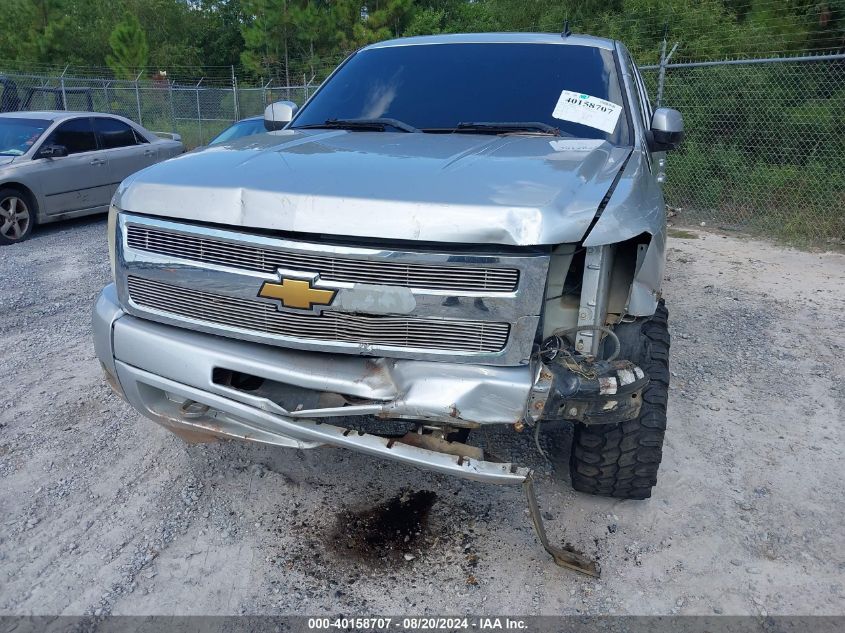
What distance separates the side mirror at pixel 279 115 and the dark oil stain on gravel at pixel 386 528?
236 centimetres

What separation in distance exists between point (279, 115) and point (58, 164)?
581cm

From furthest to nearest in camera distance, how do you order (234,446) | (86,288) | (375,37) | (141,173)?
(375,37) < (86,288) < (234,446) < (141,173)

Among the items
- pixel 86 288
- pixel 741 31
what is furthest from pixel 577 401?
pixel 741 31

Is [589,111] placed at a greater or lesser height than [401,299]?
greater

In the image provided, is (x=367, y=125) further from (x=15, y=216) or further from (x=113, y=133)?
(x=113, y=133)

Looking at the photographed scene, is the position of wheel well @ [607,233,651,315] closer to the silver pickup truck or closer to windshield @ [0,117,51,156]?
the silver pickup truck

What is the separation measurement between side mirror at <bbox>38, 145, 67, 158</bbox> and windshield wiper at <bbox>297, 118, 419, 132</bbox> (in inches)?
245

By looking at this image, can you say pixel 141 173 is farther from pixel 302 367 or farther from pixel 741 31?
pixel 741 31

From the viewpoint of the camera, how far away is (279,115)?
161 inches

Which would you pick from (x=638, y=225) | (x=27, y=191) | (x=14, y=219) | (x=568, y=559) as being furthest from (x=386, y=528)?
(x=27, y=191)

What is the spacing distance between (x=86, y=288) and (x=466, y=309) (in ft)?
16.9

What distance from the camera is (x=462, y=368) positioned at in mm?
2297

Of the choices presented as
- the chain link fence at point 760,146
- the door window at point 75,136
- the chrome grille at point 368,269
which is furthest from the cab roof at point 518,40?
the door window at point 75,136

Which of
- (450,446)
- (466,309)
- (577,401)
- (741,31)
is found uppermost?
(741,31)
